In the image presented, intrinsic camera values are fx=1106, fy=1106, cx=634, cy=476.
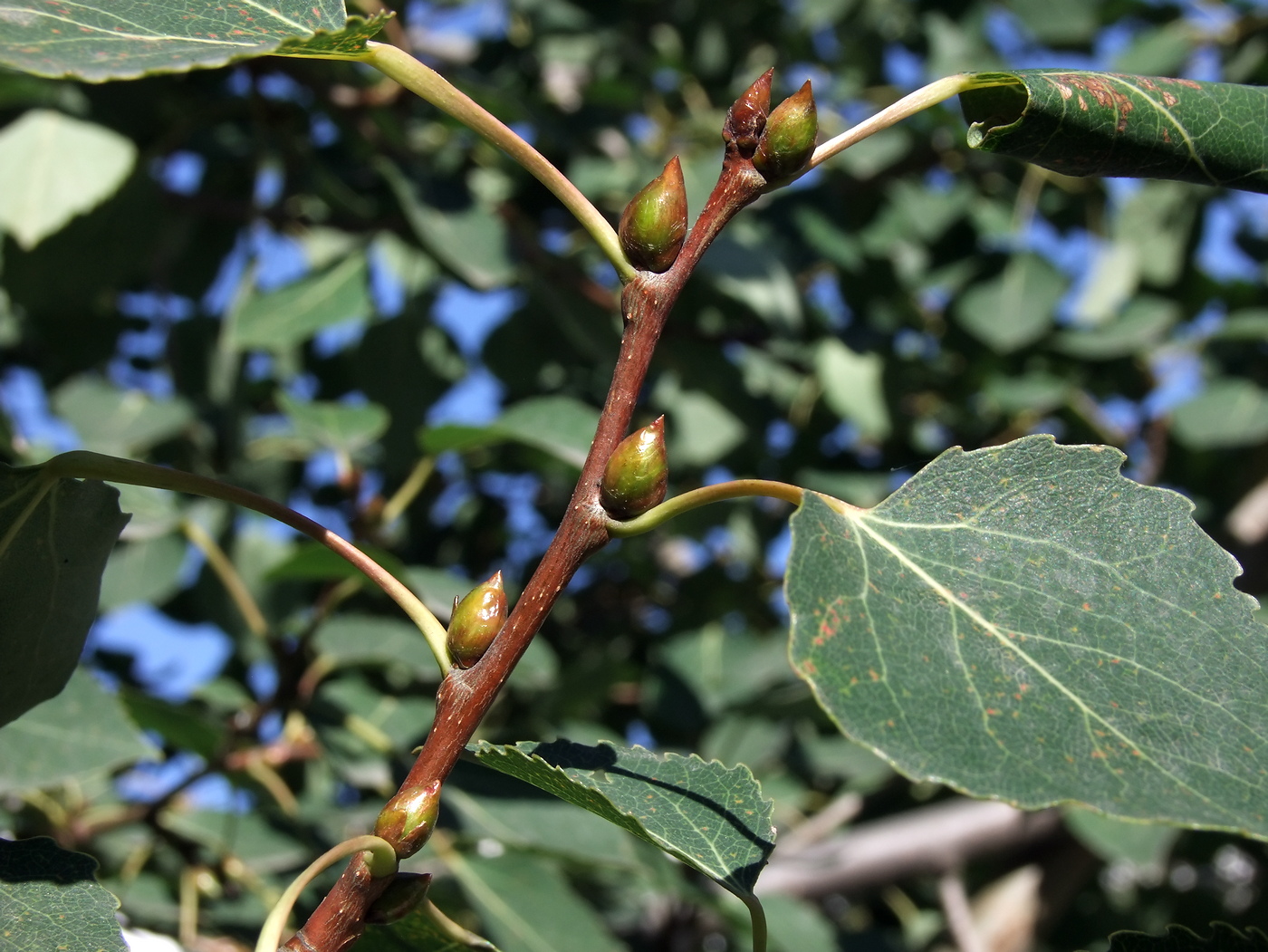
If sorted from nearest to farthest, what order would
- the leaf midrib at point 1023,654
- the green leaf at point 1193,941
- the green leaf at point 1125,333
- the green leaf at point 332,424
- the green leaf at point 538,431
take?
the leaf midrib at point 1023,654, the green leaf at point 1193,941, the green leaf at point 538,431, the green leaf at point 332,424, the green leaf at point 1125,333

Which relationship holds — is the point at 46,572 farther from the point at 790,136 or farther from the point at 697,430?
the point at 697,430

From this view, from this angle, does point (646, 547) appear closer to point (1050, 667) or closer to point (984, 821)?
point (984, 821)

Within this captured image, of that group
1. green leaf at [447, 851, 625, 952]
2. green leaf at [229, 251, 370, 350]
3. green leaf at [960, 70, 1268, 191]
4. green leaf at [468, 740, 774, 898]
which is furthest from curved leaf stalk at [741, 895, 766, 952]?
green leaf at [229, 251, 370, 350]

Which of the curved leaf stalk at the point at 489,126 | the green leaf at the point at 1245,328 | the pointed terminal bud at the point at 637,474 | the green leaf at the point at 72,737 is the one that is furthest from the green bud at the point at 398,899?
the green leaf at the point at 1245,328

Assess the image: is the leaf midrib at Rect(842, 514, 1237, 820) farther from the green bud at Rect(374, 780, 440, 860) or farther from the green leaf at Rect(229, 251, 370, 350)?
the green leaf at Rect(229, 251, 370, 350)

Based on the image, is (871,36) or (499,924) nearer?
(499,924)

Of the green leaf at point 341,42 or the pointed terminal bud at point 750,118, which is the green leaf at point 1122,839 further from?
the green leaf at point 341,42

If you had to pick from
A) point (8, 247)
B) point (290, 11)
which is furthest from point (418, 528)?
point (290, 11)
